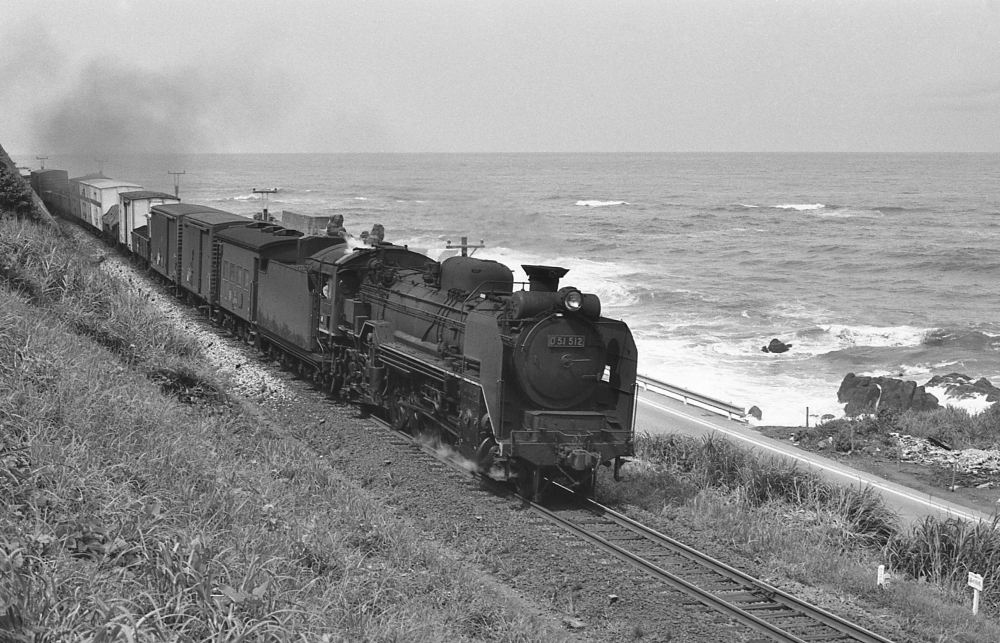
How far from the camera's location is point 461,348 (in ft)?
43.0

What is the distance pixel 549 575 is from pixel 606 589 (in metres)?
0.67

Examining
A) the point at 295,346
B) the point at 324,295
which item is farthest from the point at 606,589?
the point at 295,346

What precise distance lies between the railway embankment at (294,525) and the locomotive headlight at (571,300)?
9.40 ft

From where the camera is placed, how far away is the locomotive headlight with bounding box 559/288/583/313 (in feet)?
38.9

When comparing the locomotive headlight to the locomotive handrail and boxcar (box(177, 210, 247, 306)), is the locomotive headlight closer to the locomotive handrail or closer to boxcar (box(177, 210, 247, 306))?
the locomotive handrail

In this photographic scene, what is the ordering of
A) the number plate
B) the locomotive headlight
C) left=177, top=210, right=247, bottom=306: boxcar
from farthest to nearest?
left=177, top=210, right=247, bottom=306: boxcar → the number plate → the locomotive headlight

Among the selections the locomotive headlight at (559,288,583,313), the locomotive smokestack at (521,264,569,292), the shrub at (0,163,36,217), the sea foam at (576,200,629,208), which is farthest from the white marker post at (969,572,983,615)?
the sea foam at (576,200,629,208)

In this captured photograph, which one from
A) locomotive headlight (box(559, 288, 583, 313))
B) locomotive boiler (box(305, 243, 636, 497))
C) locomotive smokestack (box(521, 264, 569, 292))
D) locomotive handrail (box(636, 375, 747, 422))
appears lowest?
locomotive handrail (box(636, 375, 747, 422))

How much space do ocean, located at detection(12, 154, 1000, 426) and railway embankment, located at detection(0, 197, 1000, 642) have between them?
10.7m

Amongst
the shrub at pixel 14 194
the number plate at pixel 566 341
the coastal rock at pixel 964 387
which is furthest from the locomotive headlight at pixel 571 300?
the coastal rock at pixel 964 387

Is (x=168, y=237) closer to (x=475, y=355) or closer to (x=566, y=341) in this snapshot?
(x=475, y=355)

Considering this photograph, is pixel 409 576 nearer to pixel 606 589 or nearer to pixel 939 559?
pixel 606 589

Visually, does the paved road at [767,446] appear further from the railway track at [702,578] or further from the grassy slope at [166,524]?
the grassy slope at [166,524]

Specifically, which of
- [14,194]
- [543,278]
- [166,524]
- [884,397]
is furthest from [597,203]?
[166,524]
